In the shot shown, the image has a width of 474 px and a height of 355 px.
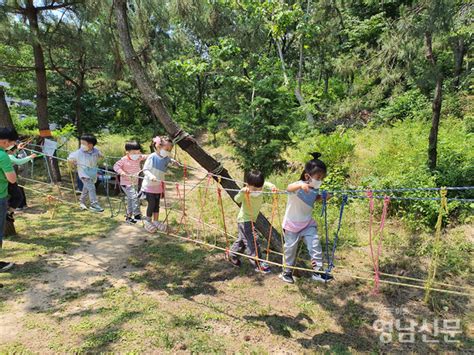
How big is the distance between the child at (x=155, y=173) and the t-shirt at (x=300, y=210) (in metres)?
1.53

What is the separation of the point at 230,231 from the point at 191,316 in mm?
1976

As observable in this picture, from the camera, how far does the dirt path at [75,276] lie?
9.86 ft

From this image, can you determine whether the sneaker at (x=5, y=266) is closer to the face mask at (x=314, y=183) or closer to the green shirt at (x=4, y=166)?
the green shirt at (x=4, y=166)

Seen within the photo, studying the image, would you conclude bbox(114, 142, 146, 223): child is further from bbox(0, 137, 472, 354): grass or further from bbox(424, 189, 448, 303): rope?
bbox(424, 189, 448, 303): rope

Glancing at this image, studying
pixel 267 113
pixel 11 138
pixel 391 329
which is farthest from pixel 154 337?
pixel 267 113

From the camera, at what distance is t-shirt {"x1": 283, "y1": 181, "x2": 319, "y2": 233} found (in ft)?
9.07

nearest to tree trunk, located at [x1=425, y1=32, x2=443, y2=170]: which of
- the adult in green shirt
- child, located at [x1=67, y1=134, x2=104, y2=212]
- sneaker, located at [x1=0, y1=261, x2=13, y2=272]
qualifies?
child, located at [x1=67, y1=134, x2=104, y2=212]

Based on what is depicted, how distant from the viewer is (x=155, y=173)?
371cm

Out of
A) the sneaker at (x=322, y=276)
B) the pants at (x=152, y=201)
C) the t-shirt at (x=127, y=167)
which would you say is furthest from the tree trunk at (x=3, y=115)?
the sneaker at (x=322, y=276)

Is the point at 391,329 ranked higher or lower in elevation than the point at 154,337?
lower

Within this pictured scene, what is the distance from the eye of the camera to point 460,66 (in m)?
8.84

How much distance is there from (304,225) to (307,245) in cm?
17

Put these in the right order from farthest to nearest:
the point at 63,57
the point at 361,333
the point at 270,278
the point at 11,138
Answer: the point at 63,57 → the point at 270,278 → the point at 11,138 → the point at 361,333

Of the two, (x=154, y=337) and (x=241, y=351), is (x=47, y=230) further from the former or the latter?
(x=241, y=351)
